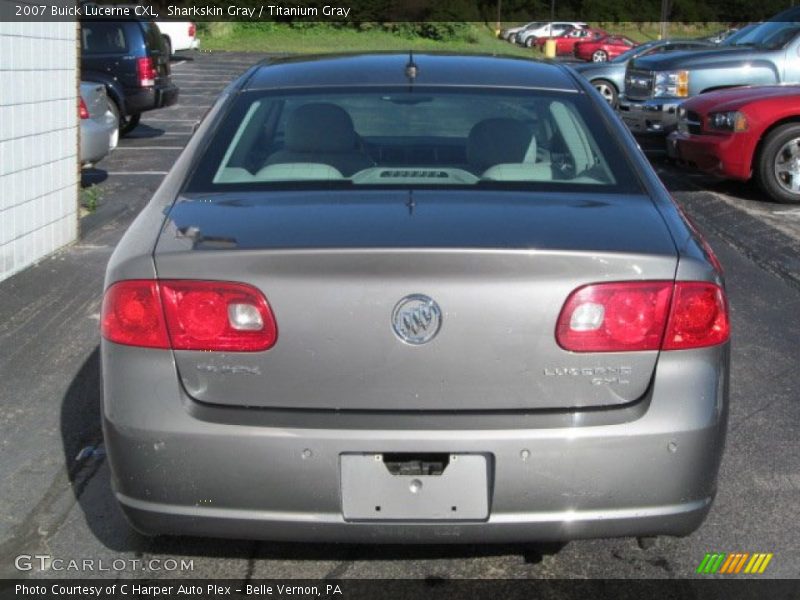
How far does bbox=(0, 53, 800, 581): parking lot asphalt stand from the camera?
3.74 metres

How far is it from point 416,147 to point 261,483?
72.3 inches

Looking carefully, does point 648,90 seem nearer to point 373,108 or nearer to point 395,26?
point 373,108

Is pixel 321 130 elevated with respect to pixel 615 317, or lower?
elevated

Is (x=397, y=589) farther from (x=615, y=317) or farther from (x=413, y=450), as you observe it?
(x=615, y=317)

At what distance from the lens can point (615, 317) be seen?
9.95 feet

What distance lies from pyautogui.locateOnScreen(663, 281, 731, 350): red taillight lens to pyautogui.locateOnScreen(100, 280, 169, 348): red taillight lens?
136 cm

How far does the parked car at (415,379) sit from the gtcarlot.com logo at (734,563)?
0.61 m

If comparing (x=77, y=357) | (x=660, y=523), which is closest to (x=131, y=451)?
(x=660, y=523)

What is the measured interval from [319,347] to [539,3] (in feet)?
239

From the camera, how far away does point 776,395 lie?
544cm

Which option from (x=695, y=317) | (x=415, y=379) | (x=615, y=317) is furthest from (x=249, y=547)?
(x=695, y=317)

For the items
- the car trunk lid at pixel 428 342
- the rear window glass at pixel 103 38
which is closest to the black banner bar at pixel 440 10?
the rear window glass at pixel 103 38

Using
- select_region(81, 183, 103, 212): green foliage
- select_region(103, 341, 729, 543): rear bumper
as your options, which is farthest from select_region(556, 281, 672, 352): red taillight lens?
select_region(81, 183, 103, 212): green foliage

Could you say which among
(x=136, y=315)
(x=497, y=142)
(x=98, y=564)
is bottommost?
(x=98, y=564)
